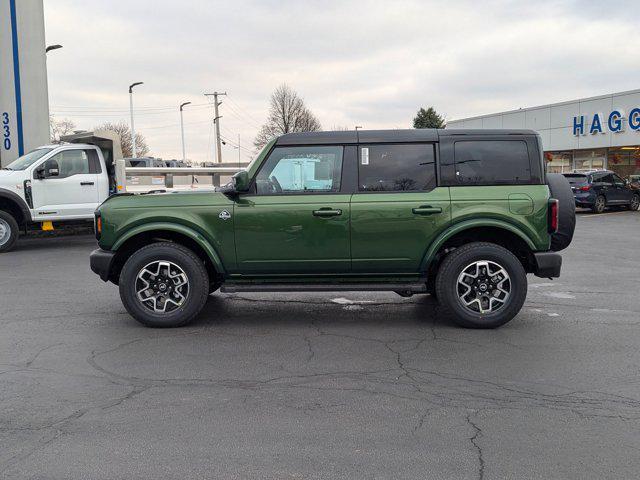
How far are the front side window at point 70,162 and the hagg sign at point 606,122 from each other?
2648 cm

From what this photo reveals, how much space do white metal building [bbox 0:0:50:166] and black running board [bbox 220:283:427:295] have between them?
42.7 ft

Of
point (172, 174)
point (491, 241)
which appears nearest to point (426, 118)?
point (172, 174)

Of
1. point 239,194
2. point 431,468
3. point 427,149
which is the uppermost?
point 427,149

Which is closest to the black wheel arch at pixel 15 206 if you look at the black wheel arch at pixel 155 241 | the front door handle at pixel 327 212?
the black wheel arch at pixel 155 241

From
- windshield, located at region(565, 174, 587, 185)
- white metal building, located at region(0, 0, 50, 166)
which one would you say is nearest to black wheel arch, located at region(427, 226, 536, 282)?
white metal building, located at region(0, 0, 50, 166)

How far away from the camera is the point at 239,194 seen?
6.19 meters

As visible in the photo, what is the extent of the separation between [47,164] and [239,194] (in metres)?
8.13

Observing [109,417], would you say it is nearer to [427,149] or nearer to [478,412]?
[478,412]

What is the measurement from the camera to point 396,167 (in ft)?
20.4

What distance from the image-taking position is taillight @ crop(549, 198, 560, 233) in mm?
5988

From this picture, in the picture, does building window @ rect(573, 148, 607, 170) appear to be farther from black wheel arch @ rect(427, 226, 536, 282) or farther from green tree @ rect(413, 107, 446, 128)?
green tree @ rect(413, 107, 446, 128)

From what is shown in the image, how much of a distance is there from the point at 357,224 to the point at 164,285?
2.02 metres

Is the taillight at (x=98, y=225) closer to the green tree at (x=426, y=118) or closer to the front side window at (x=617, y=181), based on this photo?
the front side window at (x=617, y=181)

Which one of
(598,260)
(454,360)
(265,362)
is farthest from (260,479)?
(598,260)
